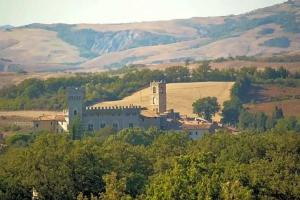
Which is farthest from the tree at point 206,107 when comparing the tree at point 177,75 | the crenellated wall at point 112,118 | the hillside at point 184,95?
the tree at point 177,75

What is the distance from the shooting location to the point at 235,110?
468ft

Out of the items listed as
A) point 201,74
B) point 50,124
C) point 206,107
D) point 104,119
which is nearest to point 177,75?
point 201,74

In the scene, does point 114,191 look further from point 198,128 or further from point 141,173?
point 198,128

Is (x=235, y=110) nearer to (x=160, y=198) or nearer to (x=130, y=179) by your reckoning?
(x=130, y=179)

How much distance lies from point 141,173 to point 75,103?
205 feet

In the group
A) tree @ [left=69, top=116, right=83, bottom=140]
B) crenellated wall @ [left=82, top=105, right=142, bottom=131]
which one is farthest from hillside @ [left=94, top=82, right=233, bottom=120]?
tree @ [left=69, top=116, right=83, bottom=140]

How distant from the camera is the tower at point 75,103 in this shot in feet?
396

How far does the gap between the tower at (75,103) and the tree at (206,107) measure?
83.4ft

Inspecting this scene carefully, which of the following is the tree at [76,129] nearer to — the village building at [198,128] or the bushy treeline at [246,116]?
the village building at [198,128]

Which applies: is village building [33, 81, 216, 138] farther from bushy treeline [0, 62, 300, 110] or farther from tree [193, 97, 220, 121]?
bushy treeline [0, 62, 300, 110]

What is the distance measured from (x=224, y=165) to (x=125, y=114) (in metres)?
67.4

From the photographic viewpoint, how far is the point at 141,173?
6009cm

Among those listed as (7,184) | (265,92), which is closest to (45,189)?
(7,184)

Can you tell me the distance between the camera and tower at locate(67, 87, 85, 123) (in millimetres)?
120562
